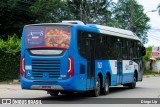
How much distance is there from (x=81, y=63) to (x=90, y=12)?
158ft

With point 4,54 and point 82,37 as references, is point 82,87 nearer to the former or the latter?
point 82,37

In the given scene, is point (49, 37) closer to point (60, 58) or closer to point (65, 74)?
point (60, 58)

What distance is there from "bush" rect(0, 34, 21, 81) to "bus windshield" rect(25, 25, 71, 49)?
13.6m

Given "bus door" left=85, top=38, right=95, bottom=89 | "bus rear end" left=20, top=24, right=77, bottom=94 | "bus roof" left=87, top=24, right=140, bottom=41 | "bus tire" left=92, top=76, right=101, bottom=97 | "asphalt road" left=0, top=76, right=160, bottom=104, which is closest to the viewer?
"bus rear end" left=20, top=24, right=77, bottom=94

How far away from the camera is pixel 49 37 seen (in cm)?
1912

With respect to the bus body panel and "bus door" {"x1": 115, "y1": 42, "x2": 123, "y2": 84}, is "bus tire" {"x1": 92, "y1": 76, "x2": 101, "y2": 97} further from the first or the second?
"bus door" {"x1": 115, "y1": 42, "x2": 123, "y2": 84}

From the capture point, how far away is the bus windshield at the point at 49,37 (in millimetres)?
18984

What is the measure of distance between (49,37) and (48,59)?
86 centimetres

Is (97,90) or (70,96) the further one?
(70,96)

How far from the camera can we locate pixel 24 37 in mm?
19609

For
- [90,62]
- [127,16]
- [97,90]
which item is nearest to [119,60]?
[97,90]

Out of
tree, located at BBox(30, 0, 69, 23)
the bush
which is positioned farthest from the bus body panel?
tree, located at BBox(30, 0, 69, 23)

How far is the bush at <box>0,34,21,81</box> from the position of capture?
3269 centimetres

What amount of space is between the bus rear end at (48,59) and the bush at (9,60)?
44.3ft
